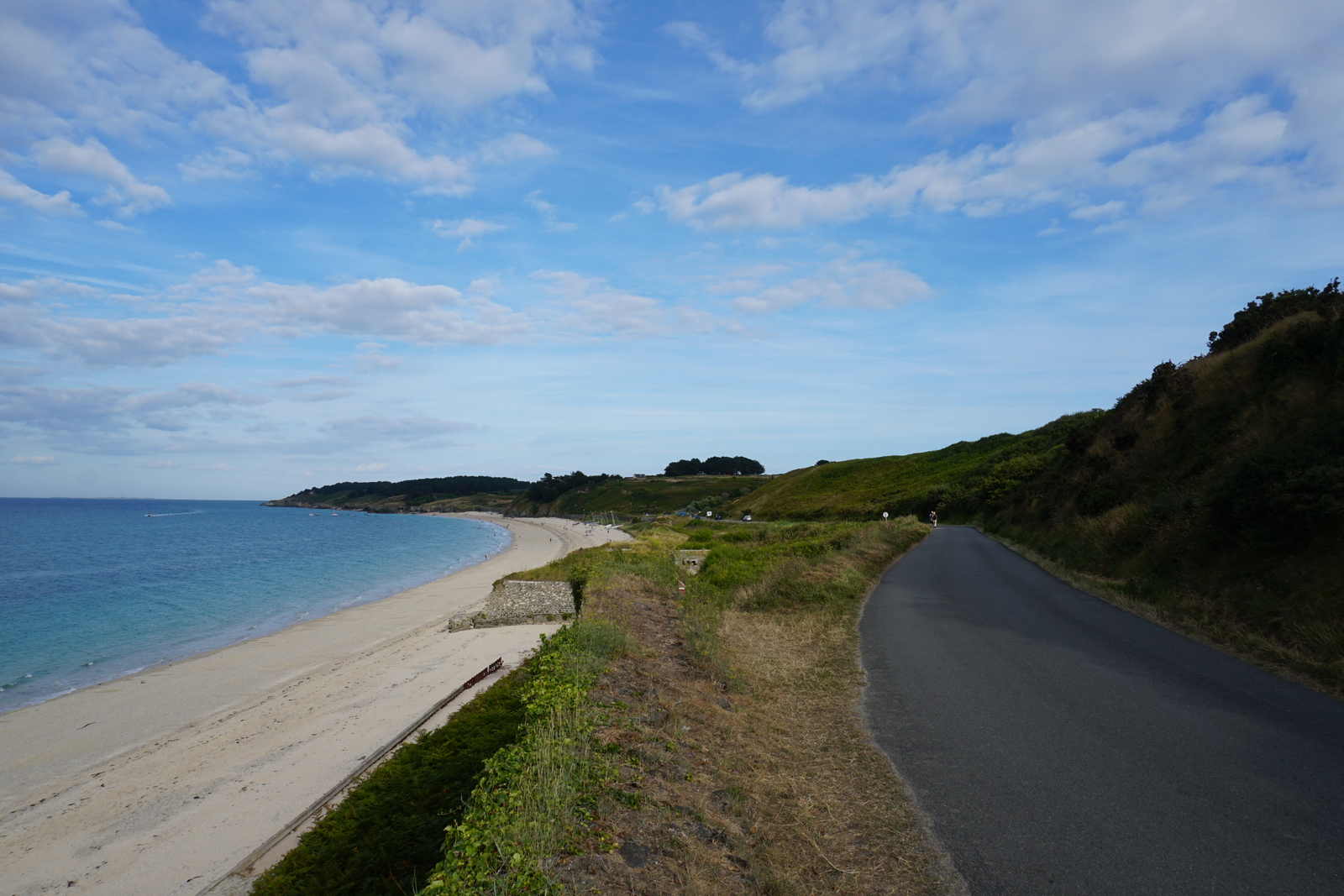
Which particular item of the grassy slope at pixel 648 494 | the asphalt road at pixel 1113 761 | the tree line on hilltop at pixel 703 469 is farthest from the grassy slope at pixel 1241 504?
the tree line on hilltop at pixel 703 469

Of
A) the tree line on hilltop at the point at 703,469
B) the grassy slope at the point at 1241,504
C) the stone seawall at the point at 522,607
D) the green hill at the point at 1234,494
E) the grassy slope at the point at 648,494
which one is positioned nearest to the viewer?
the grassy slope at the point at 1241,504

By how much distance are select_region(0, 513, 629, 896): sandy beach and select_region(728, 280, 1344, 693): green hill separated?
15303 millimetres

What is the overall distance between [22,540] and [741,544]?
89.7 meters

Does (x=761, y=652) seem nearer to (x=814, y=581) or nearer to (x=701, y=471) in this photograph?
(x=814, y=581)

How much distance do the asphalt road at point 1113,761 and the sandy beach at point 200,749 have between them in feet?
29.7

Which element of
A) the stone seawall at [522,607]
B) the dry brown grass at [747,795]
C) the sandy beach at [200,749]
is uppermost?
the dry brown grass at [747,795]

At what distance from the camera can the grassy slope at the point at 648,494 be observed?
139 m

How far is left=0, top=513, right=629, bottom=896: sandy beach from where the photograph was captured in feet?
31.3

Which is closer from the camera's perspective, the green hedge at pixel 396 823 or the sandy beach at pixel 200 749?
the green hedge at pixel 396 823

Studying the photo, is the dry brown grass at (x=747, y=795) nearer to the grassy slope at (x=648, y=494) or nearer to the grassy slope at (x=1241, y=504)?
the grassy slope at (x=1241, y=504)

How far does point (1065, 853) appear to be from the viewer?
502 cm

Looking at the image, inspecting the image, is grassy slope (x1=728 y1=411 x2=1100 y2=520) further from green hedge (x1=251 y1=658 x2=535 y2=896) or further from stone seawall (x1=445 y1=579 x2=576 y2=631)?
green hedge (x1=251 y1=658 x2=535 y2=896)

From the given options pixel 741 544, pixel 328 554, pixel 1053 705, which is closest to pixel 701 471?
pixel 328 554

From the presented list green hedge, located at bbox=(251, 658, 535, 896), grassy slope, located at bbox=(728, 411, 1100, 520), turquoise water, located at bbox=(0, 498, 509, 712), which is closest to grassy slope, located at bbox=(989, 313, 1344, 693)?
green hedge, located at bbox=(251, 658, 535, 896)
